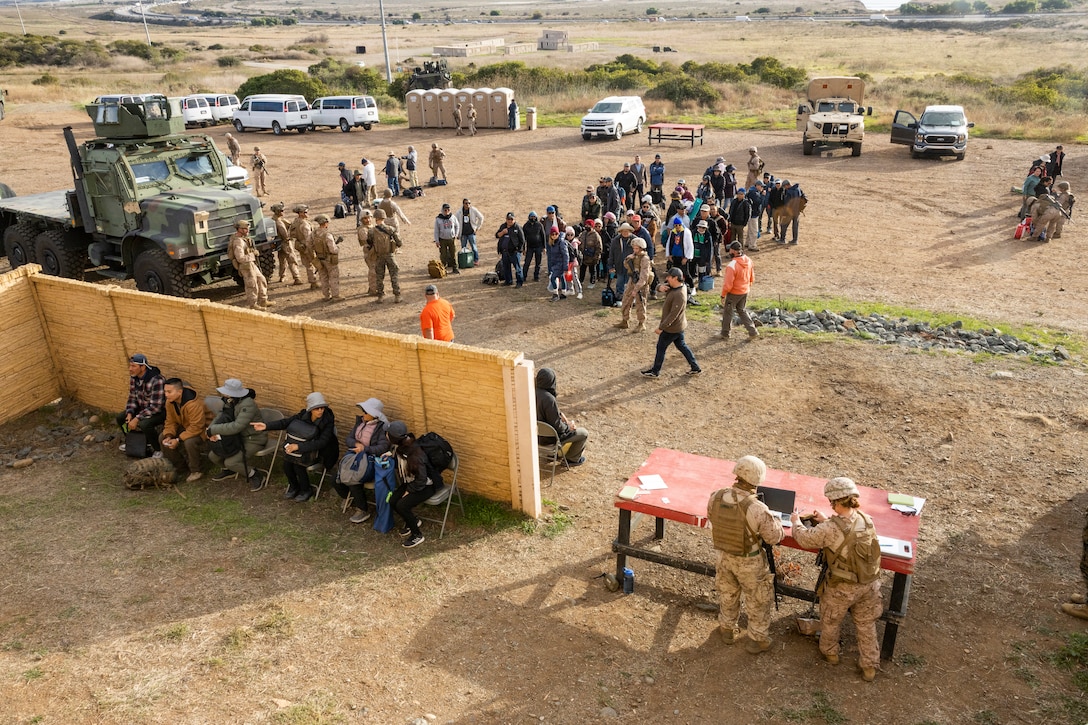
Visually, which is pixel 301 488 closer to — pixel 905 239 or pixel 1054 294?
pixel 1054 294

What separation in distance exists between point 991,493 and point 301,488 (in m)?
7.54

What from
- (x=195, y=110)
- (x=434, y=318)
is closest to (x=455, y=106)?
(x=195, y=110)

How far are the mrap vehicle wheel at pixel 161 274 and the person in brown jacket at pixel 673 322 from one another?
8.44m

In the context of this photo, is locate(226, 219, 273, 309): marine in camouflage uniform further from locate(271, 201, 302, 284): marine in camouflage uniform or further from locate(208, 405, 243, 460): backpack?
locate(208, 405, 243, 460): backpack

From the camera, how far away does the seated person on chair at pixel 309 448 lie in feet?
27.1

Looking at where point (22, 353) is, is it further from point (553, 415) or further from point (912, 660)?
point (912, 660)

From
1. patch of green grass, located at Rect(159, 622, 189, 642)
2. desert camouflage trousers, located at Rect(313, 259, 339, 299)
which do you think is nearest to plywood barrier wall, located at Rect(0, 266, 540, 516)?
patch of green grass, located at Rect(159, 622, 189, 642)

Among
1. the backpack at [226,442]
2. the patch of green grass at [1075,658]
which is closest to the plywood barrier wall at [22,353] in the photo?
the backpack at [226,442]

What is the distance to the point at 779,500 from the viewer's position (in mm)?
6469

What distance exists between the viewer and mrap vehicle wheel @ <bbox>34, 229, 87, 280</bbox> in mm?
15242

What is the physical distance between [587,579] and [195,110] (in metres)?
38.7

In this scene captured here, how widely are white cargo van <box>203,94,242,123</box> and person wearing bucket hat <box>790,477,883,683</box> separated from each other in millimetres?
40367

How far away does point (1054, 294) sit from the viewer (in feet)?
46.6

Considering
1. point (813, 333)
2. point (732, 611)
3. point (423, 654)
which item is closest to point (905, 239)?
point (813, 333)
